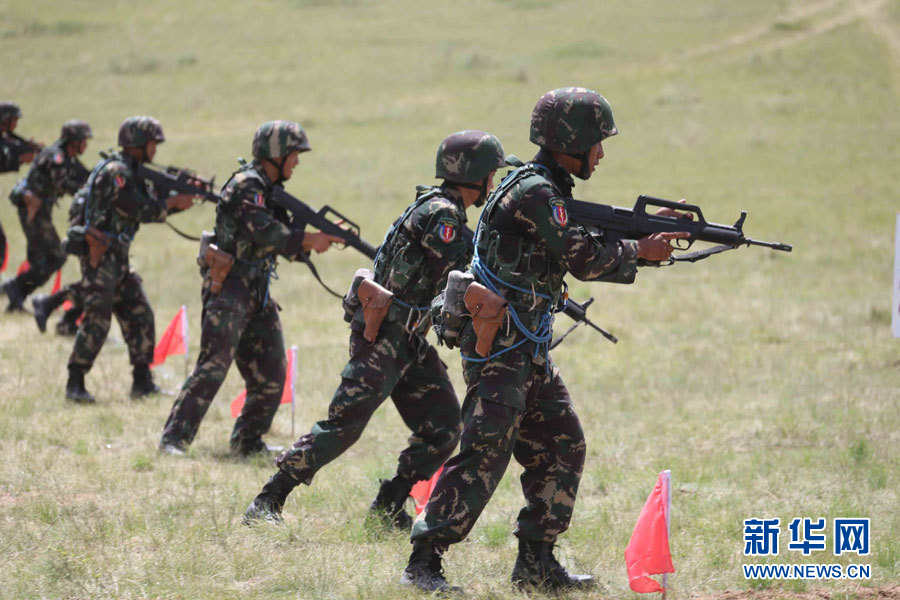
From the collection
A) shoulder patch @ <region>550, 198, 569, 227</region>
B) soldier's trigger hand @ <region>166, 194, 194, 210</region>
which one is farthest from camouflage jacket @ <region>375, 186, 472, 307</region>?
soldier's trigger hand @ <region>166, 194, 194, 210</region>

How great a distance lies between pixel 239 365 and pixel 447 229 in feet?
10.4

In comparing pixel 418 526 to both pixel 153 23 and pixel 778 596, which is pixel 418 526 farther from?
pixel 153 23

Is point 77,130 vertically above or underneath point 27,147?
underneath

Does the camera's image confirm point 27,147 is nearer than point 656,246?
No

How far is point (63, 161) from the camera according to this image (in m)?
13.5

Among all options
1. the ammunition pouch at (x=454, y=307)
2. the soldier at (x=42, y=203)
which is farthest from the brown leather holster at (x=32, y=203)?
the ammunition pouch at (x=454, y=307)

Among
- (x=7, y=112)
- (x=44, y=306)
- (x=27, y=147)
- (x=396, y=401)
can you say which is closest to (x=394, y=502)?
(x=396, y=401)

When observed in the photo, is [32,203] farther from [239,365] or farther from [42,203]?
[239,365]

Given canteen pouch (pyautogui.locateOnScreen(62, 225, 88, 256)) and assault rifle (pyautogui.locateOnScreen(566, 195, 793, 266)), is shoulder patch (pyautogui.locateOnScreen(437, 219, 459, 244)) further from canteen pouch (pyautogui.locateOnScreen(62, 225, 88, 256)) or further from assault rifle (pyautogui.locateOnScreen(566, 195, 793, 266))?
canteen pouch (pyautogui.locateOnScreen(62, 225, 88, 256))

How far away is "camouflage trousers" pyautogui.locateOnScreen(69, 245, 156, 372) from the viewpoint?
33.8 feet

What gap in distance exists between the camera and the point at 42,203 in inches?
567

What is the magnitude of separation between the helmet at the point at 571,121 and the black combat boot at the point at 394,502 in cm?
243

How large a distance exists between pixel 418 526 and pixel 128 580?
1.51m

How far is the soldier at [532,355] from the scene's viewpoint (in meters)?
5.49
